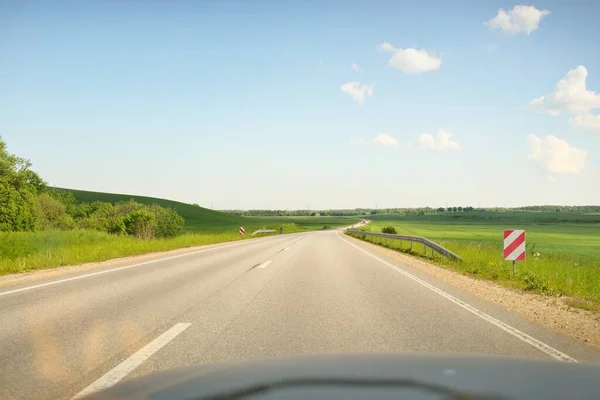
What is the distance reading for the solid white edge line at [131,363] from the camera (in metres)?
3.52

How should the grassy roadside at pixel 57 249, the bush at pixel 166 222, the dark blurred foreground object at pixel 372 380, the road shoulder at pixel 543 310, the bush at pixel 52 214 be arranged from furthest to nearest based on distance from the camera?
the bush at pixel 166 222, the bush at pixel 52 214, the grassy roadside at pixel 57 249, the road shoulder at pixel 543 310, the dark blurred foreground object at pixel 372 380

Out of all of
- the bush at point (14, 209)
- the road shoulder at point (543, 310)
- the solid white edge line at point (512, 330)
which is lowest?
the road shoulder at point (543, 310)

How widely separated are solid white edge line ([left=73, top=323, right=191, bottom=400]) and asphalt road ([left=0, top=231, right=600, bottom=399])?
0.01m

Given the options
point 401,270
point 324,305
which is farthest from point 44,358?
point 401,270

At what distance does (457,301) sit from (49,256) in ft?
43.5

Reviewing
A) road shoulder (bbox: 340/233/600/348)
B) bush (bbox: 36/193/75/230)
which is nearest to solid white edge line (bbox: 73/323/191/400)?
road shoulder (bbox: 340/233/600/348)

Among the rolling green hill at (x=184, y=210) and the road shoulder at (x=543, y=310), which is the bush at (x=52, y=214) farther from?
the road shoulder at (x=543, y=310)

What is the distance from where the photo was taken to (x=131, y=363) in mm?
4152

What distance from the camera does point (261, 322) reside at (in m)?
6.00

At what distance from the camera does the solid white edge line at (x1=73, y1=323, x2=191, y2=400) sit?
3.52m

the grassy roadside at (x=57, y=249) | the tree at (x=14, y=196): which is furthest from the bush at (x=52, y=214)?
the grassy roadside at (x=57, y=249)

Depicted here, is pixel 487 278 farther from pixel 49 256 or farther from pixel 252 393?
pixel 49 256

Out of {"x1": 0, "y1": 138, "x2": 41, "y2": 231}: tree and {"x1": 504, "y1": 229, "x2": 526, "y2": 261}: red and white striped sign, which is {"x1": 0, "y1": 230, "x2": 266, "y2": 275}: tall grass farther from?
{"x1": 0, "y1": 138, "x2": 41, "y2": 231}: tree

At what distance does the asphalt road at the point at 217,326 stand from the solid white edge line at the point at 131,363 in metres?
0.01
